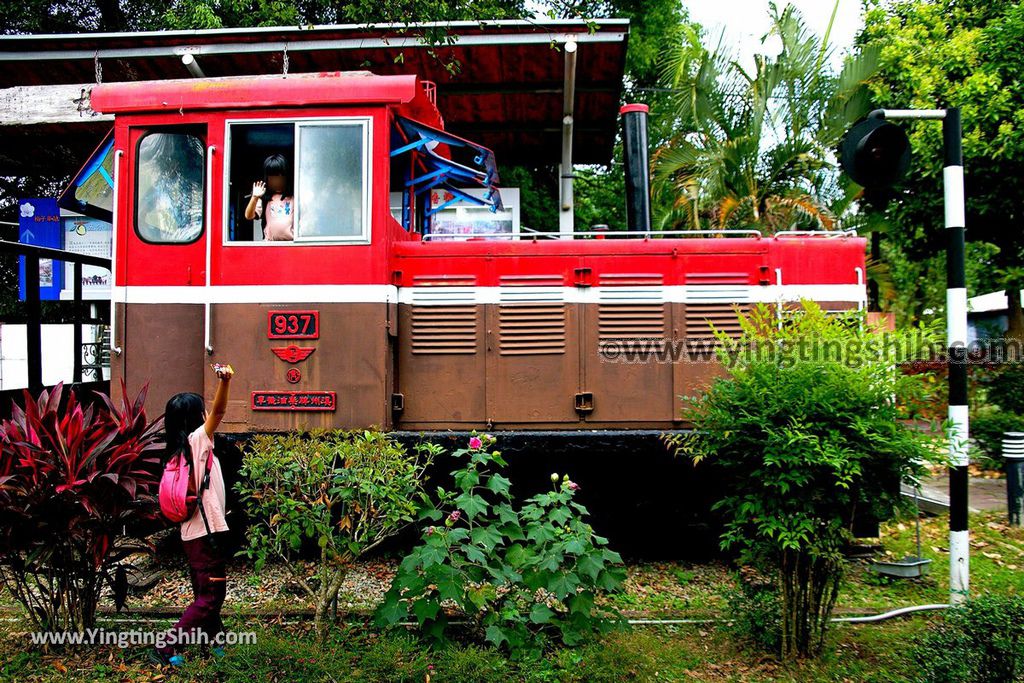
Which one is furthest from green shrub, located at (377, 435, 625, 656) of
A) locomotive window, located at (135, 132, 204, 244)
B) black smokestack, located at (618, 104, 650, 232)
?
black smokestack, located at (618, 104, 650, 232)

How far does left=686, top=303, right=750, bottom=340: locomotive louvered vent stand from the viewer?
19.6ft

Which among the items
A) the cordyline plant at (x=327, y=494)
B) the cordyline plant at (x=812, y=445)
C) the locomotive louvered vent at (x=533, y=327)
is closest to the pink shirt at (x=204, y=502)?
the cordyline plant at (x=327, y=494)

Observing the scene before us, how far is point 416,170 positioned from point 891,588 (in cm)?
509

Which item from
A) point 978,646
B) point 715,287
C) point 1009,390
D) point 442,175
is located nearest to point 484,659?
point 978,646

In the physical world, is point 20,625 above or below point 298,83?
below

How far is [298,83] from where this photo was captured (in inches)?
215

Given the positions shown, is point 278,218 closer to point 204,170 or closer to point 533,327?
point 204,170

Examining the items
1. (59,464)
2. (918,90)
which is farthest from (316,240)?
(918,90)

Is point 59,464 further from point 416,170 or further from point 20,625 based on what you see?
point 416,170

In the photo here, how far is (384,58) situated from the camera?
8.44 metres

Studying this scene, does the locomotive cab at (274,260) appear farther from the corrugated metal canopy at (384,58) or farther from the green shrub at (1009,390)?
the green shrub at (1009,390)

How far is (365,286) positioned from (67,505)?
2346 millimetres

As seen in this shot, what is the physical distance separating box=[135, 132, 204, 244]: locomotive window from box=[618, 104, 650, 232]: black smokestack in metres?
3.68

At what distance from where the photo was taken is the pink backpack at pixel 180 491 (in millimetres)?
4082
